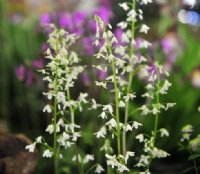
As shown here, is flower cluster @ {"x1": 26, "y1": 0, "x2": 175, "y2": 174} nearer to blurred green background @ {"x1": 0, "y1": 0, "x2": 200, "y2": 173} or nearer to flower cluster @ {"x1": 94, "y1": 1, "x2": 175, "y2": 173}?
flower cluster @ {"x1": 94, "y1": 1, "x2": 175, "y2": 173}

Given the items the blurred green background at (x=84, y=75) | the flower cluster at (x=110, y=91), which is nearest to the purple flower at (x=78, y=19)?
the blurred green background at (x=84, y=75)

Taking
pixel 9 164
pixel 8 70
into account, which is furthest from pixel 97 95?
pixel 8 70

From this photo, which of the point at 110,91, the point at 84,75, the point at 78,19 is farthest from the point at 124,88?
the point at 78,19

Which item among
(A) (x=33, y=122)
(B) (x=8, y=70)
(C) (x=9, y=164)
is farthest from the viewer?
(B) (x=8, y=70)

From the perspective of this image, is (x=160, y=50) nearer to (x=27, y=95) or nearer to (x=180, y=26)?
(x=180, y=26)

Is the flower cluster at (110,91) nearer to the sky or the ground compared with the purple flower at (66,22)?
nearer to the ground

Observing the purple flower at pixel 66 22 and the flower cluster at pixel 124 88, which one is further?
the purple flower at pixel 66 22

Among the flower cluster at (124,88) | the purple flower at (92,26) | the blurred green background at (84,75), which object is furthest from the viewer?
the blurred green background at (84,75)

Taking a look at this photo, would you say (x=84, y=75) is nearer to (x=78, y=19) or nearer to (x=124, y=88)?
(x=78, y=19)

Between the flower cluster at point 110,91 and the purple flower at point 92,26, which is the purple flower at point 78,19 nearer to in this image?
the purple flower at point 92,26

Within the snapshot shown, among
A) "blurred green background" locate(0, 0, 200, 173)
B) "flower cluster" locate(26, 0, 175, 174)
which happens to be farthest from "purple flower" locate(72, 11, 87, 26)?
"flower cluster" locate(26, 0, 175, 174)

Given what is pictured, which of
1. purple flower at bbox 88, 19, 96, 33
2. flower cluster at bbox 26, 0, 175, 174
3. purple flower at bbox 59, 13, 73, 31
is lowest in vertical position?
flower cluster at bbox 26, 0, 175, 174
